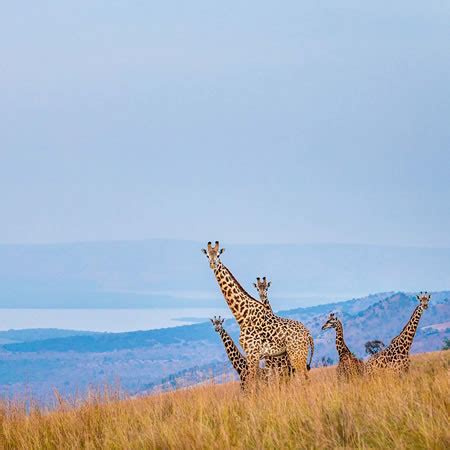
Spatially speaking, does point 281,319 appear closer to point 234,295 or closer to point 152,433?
point 234,295

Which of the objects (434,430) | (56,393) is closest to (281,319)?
(56,393)

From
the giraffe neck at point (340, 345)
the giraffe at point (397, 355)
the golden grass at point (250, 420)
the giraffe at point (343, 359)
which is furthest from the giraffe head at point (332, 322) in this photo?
the golden grass at point (250, 420)

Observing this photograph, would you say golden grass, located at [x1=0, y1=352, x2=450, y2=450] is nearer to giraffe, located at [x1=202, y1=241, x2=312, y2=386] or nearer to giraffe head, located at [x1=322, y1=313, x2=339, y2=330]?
giraffe, located at [x1=202, y1=241, x2=312, y2=386]

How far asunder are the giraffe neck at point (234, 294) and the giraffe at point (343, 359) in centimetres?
209

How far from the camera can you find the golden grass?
12.8 metres

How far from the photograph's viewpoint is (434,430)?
12.3 meters

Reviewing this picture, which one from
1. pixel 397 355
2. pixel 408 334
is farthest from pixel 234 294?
pixel 408 334

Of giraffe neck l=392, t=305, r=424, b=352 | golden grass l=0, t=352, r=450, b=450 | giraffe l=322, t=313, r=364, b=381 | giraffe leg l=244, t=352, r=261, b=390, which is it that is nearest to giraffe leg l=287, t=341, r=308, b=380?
giraffe leg l=244, t=352, r=261, b=390

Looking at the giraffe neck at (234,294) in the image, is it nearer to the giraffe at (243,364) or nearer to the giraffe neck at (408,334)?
the giraffe at (243,364)

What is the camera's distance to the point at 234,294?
771 inches

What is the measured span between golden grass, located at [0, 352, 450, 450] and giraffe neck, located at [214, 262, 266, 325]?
Result: 1.83 meters

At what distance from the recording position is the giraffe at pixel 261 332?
19.0 meters

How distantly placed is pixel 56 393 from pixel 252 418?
176 inches

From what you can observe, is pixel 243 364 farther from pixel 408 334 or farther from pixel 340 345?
pixel 408 334
